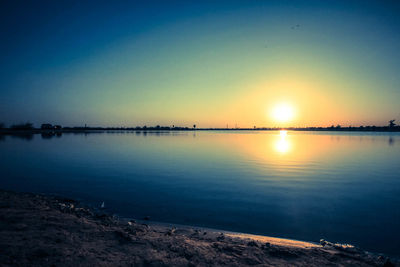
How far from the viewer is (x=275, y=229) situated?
781 cm

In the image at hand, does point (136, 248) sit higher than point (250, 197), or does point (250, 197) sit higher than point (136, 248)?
point (136, 248)

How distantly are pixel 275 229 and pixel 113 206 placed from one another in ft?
A: 24.3

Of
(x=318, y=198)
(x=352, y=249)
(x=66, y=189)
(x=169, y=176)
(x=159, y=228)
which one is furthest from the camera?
(x=169, y=176)

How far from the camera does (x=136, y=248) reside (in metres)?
5.27

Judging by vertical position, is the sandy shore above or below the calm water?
above

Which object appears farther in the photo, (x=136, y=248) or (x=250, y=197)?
(x=250, y=197)

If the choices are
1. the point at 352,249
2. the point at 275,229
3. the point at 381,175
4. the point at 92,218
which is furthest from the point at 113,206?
the point at 381,175

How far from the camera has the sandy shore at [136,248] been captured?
4617mm

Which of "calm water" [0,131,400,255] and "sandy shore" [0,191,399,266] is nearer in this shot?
"sandy shore" [0,191,399,266]

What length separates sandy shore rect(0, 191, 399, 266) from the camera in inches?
182

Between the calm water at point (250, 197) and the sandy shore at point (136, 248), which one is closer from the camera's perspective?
the sandy shore at point (136, 248)

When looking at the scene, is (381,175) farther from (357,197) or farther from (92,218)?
(92,218)

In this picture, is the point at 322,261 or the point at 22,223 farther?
the point at 22,223

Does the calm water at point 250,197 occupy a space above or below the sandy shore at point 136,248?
below
